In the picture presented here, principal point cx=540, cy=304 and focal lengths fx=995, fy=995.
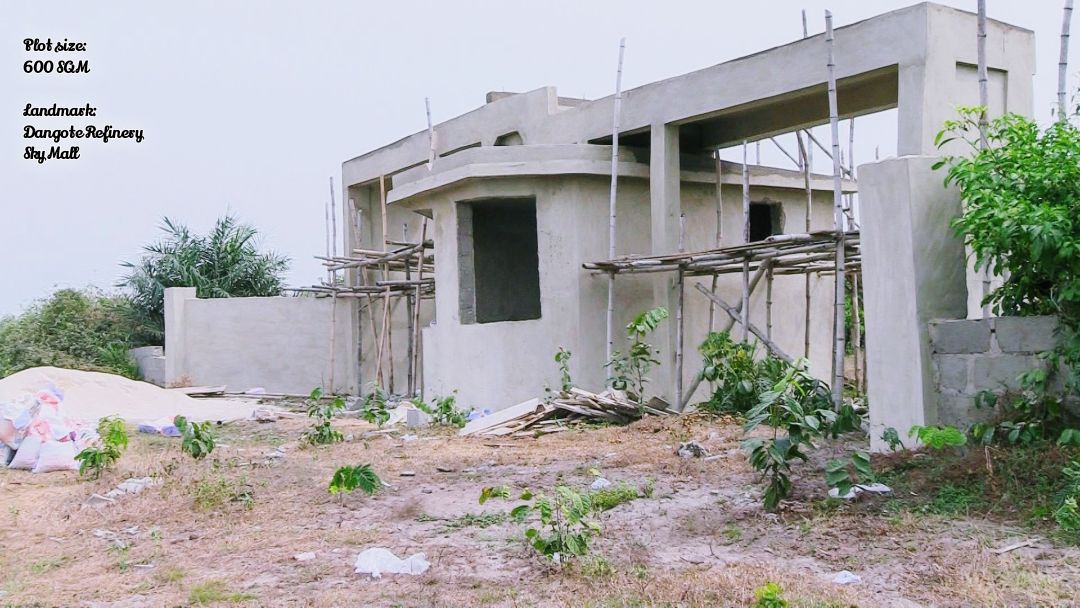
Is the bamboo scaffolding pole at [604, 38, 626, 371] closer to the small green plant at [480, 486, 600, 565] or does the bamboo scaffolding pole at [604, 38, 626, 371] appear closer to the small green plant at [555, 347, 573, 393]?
the small green plant at [555, 347, 573, 393]

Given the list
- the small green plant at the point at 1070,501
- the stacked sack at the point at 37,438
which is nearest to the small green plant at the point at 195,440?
the stacked sack at the point at 37,438

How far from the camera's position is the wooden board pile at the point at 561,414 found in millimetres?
11047

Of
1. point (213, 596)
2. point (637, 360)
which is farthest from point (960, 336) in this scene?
point (637, 360)

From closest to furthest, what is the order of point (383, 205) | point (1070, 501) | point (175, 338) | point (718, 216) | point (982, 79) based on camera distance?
point (1070, 501), point (982, 79), point (718, 216), point (383, 205), point (175, 338)

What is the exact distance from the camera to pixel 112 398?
1659 centimetres

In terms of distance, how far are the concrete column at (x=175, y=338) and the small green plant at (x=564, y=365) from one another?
12155 mm

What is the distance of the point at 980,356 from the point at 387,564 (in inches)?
164

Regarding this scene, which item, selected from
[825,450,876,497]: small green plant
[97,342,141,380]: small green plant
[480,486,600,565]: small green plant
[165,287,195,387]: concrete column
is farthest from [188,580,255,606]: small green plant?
[97,342,141,380]: small green plant

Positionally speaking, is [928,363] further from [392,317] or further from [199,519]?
[392,317]

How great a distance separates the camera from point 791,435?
19.0ft

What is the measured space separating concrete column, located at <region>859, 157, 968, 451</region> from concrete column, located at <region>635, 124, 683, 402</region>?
537 cm

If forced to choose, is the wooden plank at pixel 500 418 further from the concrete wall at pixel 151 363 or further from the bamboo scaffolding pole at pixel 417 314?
the concrete wall at pixel 151 363

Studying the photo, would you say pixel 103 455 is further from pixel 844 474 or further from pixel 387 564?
pixel 844 474

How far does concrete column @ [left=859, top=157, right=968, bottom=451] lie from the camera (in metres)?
7.01
